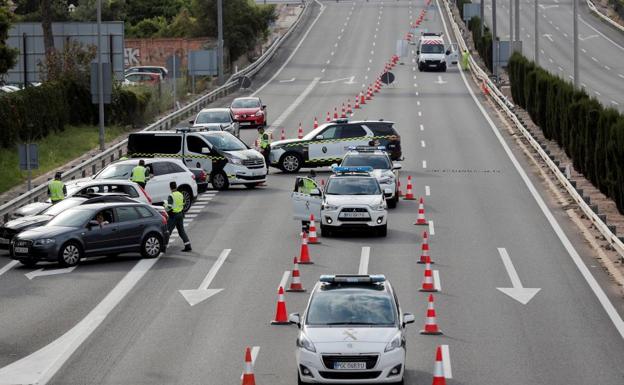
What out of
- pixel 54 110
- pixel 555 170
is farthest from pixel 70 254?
pixel 54 110

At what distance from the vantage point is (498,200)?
40.9m

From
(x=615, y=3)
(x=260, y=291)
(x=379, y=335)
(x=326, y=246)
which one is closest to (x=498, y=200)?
(x=326, y=246)

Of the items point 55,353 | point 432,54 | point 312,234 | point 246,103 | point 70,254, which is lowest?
point 55,353

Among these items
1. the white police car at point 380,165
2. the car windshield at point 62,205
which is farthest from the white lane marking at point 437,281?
the white police car at point 380,165

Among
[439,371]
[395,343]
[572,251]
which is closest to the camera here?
[439,371]

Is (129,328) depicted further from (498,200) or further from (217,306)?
(498,200)

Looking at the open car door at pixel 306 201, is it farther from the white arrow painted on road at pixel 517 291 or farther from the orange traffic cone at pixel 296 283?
the orange traffic cone at pixel 296 283

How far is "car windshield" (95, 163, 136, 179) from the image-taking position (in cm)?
3938

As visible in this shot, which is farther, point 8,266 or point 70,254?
point 8,266

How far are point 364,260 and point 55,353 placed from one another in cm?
1029

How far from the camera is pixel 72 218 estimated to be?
31.5 meters

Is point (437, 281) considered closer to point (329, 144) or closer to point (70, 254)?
point (70, 254)

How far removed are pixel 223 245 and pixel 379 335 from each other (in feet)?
50.3

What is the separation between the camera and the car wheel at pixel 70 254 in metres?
30.8
